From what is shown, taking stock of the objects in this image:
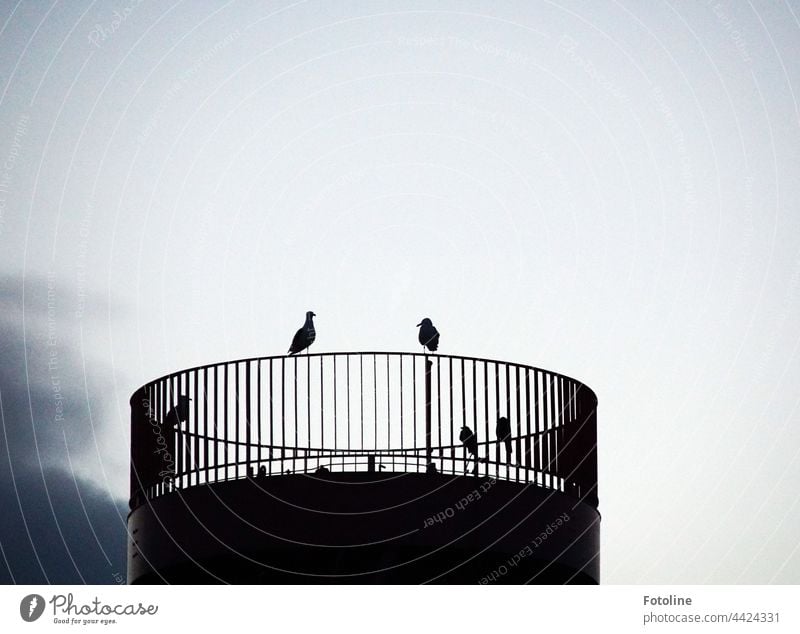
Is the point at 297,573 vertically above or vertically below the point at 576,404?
below

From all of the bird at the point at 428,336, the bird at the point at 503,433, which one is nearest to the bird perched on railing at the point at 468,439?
the bird at the point at 503,433

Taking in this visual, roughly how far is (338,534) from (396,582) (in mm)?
Answer: 895

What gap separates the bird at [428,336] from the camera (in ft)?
98.4

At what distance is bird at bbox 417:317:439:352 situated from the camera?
98.4 ft

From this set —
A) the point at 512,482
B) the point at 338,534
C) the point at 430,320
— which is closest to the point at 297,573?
the point at 338,534

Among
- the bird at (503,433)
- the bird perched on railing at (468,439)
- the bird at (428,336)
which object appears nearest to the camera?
the bird perched on railing at (468,439)

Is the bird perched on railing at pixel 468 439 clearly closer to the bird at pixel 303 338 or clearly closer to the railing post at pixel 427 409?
the railing post at pixel 427 409

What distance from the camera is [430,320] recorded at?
1190 inches

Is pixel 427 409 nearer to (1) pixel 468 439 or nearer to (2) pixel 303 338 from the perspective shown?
(1) pixel 468 439

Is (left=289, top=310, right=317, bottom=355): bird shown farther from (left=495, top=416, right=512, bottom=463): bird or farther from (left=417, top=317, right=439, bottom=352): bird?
(left=495, top=416, right=512, bottom=463): bird

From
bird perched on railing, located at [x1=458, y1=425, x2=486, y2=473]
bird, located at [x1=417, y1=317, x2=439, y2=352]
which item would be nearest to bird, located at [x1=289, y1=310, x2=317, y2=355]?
bird, located at [x1=417, y1=317, x2=439, y2=352]

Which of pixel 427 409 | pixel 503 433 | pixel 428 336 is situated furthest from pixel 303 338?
pixel 503 433
